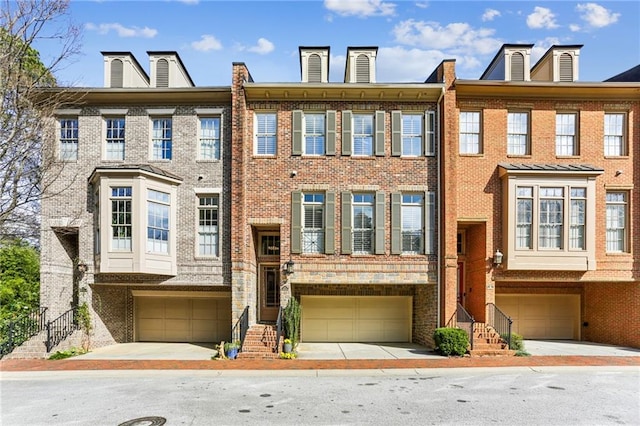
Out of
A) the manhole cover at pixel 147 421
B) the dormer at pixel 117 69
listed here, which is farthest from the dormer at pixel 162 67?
the manhole cover at pixel 147 421

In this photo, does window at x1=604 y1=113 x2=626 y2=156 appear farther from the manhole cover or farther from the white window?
the manhole cover

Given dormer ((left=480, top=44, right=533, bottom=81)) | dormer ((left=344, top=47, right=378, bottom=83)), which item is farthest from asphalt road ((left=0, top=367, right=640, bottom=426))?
dormer ((left=480, top=44, right=533, bottom=81))

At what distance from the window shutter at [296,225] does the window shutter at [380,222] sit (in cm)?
275

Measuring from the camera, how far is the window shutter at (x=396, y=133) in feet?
49.5

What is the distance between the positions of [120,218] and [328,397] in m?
9.42

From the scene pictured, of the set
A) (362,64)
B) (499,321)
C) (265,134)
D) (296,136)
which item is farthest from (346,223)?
(499,321)

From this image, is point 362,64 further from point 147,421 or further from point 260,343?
point 147,421

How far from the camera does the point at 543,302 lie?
17141 mm

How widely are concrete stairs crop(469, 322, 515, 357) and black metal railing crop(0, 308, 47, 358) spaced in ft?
47.4

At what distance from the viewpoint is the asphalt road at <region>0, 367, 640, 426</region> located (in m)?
8.03

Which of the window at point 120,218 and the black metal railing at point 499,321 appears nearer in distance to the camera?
the black metal railing at point 499,321

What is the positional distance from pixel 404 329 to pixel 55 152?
14.5 metres

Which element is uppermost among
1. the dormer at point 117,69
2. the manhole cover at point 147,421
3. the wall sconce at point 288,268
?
the dormer at point 117,69

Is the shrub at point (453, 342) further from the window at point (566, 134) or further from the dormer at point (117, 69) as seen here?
the dormer at point (117, 69)
